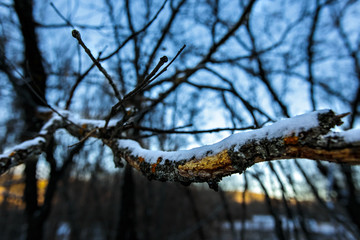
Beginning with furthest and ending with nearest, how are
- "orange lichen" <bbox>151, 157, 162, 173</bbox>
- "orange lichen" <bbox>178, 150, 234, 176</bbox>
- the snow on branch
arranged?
"orange lichen" <bbox>151, 157, 162, 173</bbox> → "orange lichen" <bbox>178, 150, 234, 176</bbox> → the snow on branch

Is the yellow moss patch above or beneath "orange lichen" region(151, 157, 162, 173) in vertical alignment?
beneath

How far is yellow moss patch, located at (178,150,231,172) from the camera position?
83cm

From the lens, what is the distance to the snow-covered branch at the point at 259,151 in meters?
0.60

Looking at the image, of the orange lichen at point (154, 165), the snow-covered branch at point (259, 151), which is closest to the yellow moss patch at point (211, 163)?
the snow-covered branch at point (259, 151)

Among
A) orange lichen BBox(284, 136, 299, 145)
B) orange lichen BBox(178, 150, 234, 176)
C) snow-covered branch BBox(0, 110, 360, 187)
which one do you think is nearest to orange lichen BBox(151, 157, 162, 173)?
snow-covered branch BBox(0, 110, 360, 187)

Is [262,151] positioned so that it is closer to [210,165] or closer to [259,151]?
[259,151]

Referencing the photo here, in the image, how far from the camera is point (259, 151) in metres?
0.76

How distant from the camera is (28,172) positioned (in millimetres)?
3674

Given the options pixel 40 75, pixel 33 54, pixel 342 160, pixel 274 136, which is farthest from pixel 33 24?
pixel 342 160

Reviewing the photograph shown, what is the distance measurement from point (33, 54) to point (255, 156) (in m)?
4.02

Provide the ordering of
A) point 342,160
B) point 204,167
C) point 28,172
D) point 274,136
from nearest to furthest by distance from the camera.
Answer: point 342,160
point 274,136
point 204,167
point 28,172

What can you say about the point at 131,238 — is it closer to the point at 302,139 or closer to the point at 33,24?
the point at 33,24

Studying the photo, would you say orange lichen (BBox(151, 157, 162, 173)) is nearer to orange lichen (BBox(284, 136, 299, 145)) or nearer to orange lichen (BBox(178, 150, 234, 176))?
orange lichen (BBox(178, 150, 234, 176))

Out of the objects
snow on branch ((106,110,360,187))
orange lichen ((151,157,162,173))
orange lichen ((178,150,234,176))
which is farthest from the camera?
orange lichen ((151,157,162,173))
